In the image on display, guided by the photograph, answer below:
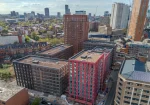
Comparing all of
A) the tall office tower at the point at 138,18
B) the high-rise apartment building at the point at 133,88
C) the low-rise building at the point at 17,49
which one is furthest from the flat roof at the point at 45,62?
the tall office tower at the point at 138,18

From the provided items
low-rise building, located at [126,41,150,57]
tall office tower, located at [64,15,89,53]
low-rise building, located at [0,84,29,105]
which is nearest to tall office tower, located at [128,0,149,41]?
low-rise building, located at [126,41,150,57]

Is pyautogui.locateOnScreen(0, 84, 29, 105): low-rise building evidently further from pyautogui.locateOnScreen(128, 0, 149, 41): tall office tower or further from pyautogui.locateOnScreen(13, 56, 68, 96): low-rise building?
pyautogui.locateOnScreen(128, 0, 149, 41): tall office tower

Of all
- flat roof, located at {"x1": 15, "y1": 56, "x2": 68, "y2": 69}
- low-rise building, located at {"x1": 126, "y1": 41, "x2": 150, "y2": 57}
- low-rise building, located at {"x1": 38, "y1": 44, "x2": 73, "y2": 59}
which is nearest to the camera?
flat roof, located at {"x1": 15, "y1": 56, "x2": 68, "y2": 69}

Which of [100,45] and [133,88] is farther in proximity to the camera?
[100,45]

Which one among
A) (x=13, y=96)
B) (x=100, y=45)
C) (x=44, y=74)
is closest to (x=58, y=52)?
(x=44, y=74)

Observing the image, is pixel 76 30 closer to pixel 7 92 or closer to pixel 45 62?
pixel 45 62
